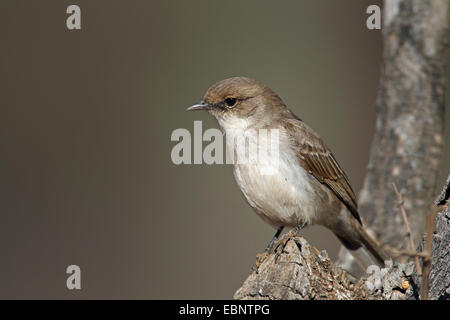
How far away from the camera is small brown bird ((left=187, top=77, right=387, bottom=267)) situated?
462cm

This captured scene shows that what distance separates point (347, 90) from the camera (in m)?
9.42

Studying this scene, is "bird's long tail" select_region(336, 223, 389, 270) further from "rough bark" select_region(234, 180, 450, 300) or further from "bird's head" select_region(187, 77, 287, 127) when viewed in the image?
"rough bark" select_region(234, 180, 450, 300)

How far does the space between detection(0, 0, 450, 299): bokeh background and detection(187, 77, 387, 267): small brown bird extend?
3.37m

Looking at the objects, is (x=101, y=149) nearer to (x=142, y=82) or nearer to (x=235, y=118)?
(x=142, y=82)

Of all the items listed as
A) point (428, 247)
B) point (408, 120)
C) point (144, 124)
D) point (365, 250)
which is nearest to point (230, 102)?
point (408, 120)

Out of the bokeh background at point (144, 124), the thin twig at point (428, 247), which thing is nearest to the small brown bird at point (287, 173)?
the thin twig at point (428, 247)

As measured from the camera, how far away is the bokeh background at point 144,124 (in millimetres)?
8383

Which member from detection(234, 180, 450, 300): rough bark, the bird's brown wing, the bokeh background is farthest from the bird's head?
the bokeh background

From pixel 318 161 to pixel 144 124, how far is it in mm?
4576

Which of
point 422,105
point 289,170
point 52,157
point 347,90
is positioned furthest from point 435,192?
point 52,157

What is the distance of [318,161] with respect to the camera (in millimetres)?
4988

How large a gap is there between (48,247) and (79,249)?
0.43 meters

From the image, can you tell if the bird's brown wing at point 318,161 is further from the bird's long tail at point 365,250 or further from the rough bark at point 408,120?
the rough bark at point 408,120
